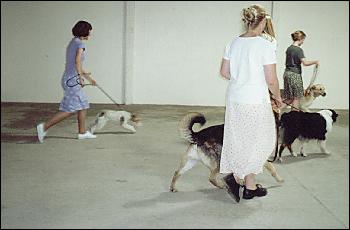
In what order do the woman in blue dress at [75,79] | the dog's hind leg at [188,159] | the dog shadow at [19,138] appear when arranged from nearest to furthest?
the dog's hind leg at [188,159] → the woman in blue dress at [75,79] → the dog shadow at [19,138]

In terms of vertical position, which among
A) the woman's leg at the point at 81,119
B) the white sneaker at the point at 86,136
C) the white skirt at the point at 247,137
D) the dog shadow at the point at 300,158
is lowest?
the dog shadow at the point at 300,158

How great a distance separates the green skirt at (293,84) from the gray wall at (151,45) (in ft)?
9.05

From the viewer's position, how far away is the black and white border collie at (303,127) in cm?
514

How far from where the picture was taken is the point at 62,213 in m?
3.53

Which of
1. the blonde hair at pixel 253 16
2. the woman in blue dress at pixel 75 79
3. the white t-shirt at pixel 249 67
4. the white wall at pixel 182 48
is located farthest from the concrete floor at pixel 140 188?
the white wall at pixel 182 48

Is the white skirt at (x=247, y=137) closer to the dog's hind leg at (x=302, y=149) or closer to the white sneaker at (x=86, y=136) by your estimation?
the dog's hind leg at (x=302, y=149)

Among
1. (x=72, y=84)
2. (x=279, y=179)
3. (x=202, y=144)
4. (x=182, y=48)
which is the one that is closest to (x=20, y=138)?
(x=72, y=84)

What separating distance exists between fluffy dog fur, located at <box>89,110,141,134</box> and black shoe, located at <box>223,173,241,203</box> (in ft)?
9.46

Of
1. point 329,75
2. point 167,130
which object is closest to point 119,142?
point 167,130

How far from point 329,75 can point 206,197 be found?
20.6 ft

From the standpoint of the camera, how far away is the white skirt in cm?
357

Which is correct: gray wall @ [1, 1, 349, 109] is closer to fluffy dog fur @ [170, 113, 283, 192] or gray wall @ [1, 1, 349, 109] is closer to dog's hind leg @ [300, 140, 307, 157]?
dog's hind leg @ [300, 140, 307, 157]

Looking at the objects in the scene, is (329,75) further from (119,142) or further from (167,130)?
(119,142)

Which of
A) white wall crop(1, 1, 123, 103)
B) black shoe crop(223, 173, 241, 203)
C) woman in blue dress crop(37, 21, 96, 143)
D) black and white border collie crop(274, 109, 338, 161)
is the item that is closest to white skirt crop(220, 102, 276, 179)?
black shoe crop(223, 173, 241, 203)
